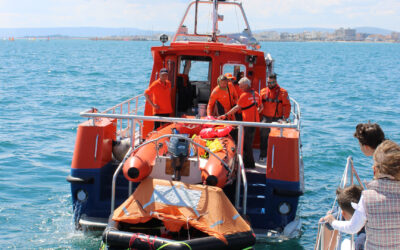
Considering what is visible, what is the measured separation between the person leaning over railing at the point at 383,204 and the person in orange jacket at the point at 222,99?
12.8 ft

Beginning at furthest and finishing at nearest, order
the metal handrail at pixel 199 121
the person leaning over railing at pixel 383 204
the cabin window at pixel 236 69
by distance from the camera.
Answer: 1. the cabin window at pixel 236 69
2. the metal handrail at pixel 199 121
3. the person leaning over railing at pixel 383 204

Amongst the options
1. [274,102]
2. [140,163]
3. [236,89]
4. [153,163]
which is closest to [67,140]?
[236,89]

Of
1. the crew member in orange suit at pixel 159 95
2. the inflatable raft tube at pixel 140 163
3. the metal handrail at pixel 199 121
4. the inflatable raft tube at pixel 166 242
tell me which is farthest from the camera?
the crew member in orange suit at pixel 159 95

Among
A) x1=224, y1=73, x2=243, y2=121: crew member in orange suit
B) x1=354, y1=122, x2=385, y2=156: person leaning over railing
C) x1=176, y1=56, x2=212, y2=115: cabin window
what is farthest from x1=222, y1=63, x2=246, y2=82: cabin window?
x1=354, y1=122, x2=385, y2=156: person leaning over railing

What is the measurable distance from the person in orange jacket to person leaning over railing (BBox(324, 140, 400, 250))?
3912mm

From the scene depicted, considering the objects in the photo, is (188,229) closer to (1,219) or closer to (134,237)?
(134,237)

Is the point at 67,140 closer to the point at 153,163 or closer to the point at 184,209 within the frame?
the point at 153,163

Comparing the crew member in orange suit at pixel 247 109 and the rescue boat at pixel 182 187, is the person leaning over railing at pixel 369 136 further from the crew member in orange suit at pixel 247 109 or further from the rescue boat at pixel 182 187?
the crew member in orange suit at pixel 247 109

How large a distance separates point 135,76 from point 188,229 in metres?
32.8

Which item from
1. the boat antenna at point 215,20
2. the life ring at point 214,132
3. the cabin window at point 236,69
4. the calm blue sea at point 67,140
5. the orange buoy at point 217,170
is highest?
the boat antenna at point 215,20

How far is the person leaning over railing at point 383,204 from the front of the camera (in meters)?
2.96

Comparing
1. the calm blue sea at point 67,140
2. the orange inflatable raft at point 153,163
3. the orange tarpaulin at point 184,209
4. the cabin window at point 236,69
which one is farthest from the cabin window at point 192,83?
the orange tarpaulin at point 184,209

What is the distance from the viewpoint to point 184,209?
190 inches

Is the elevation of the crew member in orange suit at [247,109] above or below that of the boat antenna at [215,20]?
below
